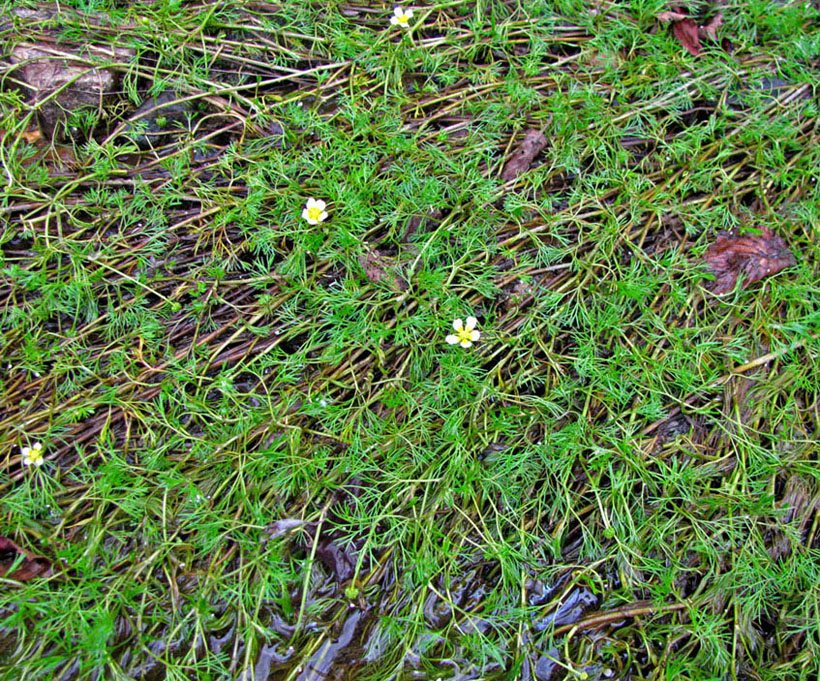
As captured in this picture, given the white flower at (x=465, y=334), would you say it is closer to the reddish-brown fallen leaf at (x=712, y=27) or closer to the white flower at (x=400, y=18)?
the white flower at (x=400, y=18)

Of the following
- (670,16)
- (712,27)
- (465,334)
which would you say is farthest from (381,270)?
(712,27)

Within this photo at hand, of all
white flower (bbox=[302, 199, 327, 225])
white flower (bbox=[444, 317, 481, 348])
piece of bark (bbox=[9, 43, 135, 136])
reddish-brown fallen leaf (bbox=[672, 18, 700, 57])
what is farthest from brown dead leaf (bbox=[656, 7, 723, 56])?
piece of bark (bbox=[9, 43, 135, 136])

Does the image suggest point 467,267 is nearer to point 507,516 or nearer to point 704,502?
point 507,516

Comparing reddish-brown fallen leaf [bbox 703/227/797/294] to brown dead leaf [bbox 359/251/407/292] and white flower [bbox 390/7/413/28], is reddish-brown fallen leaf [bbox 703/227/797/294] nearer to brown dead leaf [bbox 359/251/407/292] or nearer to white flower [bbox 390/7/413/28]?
brown dead leaf [bbox 359/251/407/292]

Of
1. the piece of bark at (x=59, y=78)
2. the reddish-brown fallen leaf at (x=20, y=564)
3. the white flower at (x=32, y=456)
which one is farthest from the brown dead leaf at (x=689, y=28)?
the reddish-brown fallen leaf at (x=20, y=564)

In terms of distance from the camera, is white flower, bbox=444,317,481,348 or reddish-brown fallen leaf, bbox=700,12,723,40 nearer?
white flower, bbox=444,317,481,348

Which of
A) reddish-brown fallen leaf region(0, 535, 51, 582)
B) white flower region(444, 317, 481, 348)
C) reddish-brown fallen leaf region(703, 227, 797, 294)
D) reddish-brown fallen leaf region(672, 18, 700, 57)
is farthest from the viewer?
reddish-brown fallen leaf region(672, 18, 700, 57)
